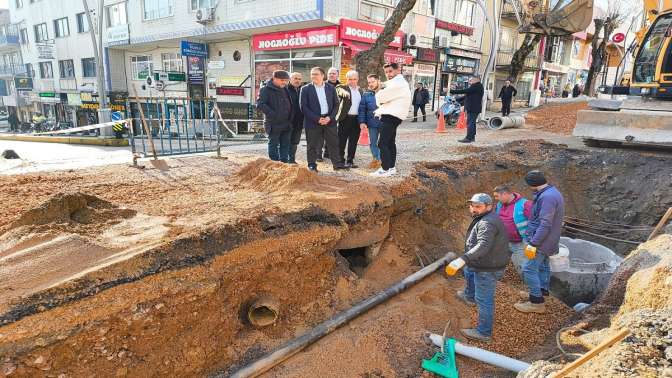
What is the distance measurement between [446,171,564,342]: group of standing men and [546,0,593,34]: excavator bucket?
12478mm

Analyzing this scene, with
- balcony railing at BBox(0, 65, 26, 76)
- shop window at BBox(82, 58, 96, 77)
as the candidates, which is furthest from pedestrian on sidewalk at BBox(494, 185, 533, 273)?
balcony railing at BBox(0, 65, 26, 76)

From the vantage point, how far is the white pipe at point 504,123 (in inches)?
536

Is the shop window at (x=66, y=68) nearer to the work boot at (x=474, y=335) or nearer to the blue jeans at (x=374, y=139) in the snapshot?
the blue jeans at (x=374, y=139)

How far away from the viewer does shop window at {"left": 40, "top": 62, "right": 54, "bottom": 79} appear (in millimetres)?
32781

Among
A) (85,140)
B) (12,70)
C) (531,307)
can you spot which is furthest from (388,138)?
(12,70)

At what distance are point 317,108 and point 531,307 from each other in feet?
13.4

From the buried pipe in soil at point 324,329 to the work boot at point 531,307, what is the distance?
46.8 inches

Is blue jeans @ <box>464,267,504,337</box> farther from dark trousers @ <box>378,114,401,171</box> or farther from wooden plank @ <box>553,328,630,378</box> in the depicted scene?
dark trousers @ <box>378,114,401,171</box>

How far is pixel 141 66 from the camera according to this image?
2570 centimetres

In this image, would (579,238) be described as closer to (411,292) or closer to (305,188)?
(411,292)

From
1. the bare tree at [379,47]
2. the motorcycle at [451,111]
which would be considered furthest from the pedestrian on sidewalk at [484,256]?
the motorcycle at [451,111]

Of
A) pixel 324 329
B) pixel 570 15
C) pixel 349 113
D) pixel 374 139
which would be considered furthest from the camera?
pixel 570 15

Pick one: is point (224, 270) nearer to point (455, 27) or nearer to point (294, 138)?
point (294, 138)

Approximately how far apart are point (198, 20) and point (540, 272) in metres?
18.8
